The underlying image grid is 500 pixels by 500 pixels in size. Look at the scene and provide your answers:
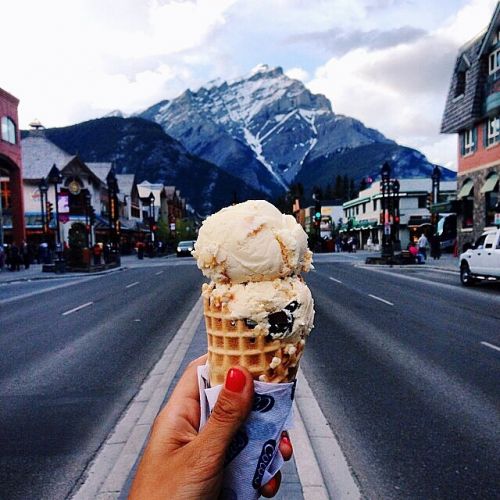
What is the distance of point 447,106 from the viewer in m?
36.0

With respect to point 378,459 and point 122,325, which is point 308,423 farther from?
point 122,325

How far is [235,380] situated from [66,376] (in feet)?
19.4

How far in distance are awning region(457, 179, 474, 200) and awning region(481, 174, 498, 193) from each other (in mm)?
2096

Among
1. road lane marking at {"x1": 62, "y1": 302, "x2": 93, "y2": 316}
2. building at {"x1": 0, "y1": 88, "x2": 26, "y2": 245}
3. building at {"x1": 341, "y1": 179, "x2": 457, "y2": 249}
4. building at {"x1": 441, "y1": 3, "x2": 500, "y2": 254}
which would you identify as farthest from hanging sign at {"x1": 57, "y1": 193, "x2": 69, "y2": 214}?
building at {"x1": 341, "y1": 179, "x2": 457, "y2": 249}

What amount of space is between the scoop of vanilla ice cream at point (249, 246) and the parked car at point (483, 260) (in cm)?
1651

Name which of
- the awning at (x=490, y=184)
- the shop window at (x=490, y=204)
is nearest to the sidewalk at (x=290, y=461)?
the awning at (x=490, y=184)

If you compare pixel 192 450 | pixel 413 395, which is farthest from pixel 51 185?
pixel 192 450

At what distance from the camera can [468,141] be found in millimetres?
34656

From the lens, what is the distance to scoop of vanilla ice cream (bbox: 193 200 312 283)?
212 centimetres

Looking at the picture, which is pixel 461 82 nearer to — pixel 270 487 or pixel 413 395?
pixel 413 395

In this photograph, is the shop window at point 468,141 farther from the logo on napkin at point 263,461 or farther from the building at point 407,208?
the logo on napkin at point 263,461

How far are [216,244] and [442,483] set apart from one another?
298 centimetres

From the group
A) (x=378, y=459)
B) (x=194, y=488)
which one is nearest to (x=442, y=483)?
(x=378, y=459)

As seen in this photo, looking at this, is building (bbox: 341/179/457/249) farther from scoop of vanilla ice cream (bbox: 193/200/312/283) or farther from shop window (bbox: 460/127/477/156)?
scoop of vanilla ice cream (bbox: 193/200/312/283)
